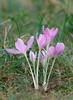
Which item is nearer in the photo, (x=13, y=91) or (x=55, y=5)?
(x=13, y=91)

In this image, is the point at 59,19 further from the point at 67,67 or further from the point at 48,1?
the point at 67,67

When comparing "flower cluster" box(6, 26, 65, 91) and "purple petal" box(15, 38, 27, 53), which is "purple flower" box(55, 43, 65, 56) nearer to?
"flower cluster" box(6, 26, 65, 91)

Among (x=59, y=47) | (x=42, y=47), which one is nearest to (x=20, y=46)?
(x=42, y=47)

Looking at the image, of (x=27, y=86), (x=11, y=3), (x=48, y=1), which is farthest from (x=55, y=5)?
(x=27, y=86)

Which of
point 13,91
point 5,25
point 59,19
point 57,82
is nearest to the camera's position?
point 13,91

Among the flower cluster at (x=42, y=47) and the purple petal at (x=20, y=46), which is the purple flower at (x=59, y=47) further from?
the purple petal at (x=20, y=46)

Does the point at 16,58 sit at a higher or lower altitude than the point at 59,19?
higher

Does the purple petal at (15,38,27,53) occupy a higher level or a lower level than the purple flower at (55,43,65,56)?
higher

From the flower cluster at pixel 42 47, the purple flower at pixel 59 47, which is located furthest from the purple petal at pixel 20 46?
the purple flower at pixel 59 47

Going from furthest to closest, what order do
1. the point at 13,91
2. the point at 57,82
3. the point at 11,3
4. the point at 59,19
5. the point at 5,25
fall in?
the point at 11,3, the point at 59,19, the point at 5,25, the point at 57,82, the point at 13,91

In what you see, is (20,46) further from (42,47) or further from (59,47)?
(59,47)

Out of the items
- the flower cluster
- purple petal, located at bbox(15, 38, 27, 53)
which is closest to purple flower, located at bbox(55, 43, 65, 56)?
the flower cluster
